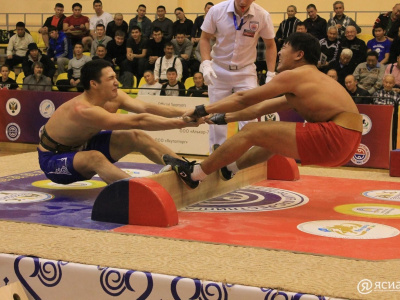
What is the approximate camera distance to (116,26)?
11.9 meters

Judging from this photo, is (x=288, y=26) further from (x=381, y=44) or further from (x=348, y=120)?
(x=348, y=120)

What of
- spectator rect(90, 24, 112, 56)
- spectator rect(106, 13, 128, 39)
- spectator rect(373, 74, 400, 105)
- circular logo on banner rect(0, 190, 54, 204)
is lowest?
circular logo on banner rect(0, 190, 54, 204)

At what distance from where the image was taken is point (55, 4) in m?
13.8

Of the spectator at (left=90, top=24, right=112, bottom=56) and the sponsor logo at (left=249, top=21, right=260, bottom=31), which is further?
the spectator at (left=90, top=24, right=112, bottom=56)

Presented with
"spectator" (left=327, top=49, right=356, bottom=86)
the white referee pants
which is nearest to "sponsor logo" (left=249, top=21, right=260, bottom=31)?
the white referee pants

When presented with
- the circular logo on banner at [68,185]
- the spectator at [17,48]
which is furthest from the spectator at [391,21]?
the spectator at [17,48]

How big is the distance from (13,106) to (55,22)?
3.90 metres

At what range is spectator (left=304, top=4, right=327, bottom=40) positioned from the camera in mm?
10178

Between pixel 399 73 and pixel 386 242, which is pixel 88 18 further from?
pixel 386 242

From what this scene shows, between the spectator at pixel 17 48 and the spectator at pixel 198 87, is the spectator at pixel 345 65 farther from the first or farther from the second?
the spectator at pixel 17 48

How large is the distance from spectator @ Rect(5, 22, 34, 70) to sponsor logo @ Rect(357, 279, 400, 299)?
35.4 feet

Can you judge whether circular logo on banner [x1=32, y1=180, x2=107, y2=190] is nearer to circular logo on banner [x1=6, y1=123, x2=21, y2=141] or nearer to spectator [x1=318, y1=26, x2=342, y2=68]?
circular logo on banner [x1=6, y1=123, x2=21, y2=141]

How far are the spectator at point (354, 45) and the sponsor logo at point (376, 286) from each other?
6921 mm

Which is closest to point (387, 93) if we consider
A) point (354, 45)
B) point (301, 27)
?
point (354, 45)
